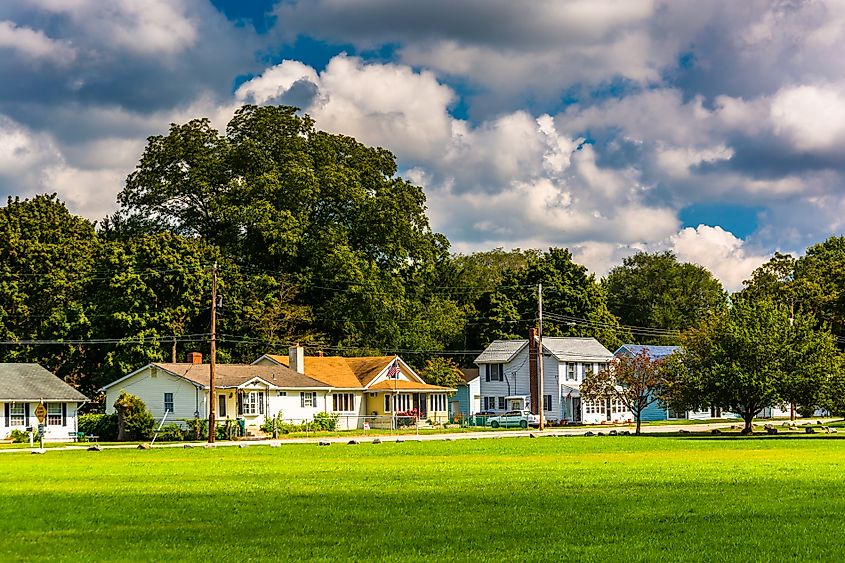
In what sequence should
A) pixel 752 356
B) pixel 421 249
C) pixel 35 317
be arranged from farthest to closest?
pixel 421 249 → pixel 35 317 → pixel 752 356

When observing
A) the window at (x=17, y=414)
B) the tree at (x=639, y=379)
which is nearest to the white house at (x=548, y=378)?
the tree at (x=639, y=379)

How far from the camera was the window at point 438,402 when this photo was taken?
8562cm

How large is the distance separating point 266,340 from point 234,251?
7.85 metres

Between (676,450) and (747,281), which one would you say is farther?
(747,281)

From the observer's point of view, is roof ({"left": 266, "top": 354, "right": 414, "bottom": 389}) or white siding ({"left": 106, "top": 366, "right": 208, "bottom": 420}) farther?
roof ({"left": 266, "top": 354, "right": 414, "bottom": 389})

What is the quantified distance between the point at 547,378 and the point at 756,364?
29943 mm

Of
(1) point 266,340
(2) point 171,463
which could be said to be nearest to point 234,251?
(1) point 266,340

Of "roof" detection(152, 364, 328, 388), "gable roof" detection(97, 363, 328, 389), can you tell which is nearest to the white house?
"roof" detection(152, 364, 328, 388)

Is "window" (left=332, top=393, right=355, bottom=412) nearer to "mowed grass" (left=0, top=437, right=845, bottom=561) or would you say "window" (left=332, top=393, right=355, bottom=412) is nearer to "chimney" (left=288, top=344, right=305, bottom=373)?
"chimney" (left=288, top=344, right=305, bottom=373)

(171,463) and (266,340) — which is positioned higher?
(266,340)

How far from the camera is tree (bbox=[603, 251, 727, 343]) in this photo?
130125 millimetres

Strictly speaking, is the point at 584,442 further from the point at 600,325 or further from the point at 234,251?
the point at 600,325

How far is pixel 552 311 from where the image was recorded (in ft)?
338

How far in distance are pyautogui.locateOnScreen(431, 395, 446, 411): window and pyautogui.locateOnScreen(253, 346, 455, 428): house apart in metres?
0.33
